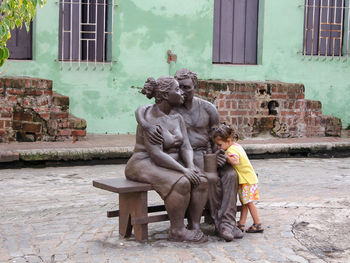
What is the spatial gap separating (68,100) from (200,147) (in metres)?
4.86

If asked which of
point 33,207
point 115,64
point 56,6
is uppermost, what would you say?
point 56,6

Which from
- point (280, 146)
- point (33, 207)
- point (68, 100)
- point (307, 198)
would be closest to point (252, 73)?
point (280, 146)

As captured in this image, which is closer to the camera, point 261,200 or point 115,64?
point 261,200

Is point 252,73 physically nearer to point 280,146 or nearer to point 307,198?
point 280,146

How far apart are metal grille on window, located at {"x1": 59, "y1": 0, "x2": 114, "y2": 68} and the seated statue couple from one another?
574cm

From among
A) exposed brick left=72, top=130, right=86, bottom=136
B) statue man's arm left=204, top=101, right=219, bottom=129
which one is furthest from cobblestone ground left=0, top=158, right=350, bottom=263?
exposed brick left=72, top=130, right=86, bottom=136

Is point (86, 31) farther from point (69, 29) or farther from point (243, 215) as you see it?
point (243, 215)

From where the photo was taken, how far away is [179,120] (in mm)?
5680

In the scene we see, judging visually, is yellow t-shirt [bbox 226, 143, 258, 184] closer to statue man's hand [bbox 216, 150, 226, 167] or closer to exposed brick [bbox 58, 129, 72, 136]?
statue man's hand [bbox 216, 150, 226, 167]

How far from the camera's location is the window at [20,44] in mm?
11086

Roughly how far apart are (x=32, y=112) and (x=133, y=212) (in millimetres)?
5098

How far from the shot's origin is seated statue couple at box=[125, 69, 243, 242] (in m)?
5.35

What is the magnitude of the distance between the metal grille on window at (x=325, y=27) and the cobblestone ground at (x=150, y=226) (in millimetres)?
4492

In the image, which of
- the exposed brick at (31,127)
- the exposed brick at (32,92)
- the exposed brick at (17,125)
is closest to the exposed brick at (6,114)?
the exposed brick at (17,125)
